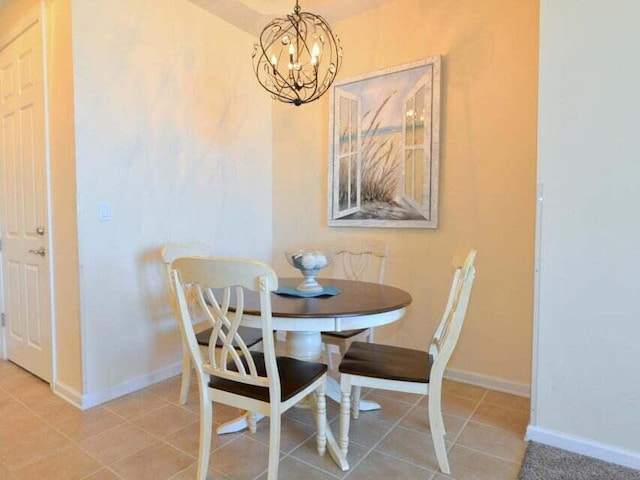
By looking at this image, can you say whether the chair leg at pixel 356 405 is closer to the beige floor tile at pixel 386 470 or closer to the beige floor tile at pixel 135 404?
the beige floor tile at pixel 386 470

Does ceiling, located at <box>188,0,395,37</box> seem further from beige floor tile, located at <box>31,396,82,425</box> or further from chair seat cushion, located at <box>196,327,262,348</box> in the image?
beige floor tile, located at <box>31,396,82,425</box>

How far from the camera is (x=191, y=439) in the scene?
1911 mm

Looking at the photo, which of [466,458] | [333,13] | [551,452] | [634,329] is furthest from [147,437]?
Result: [333,13]

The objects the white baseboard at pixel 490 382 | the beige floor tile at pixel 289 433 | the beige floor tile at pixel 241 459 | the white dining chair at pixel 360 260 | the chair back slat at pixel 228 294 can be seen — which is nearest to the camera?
the chair back slat at pixel 228 294

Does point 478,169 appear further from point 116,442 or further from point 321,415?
point 116,442

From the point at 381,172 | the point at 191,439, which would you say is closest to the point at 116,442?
the point at 191,439

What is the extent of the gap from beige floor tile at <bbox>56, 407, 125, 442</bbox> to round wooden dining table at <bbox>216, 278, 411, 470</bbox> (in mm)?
641

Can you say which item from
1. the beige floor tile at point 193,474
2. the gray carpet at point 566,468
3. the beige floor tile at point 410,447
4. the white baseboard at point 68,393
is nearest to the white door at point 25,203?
the white baseboard at point 68,393

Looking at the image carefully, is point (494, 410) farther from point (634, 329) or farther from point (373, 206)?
point (373, 206)

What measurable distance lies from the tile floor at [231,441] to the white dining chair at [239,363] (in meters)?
0.25

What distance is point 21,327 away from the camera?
279cm

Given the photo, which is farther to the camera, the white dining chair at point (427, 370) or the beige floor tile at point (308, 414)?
the beige floor tile at point (308, 414)

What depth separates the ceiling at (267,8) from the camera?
289 cm

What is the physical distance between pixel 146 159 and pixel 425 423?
2.37 metres
